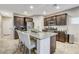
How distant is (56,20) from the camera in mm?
2293

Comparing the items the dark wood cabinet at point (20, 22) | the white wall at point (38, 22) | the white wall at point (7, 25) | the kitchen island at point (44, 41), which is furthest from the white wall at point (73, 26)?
the white wall at point (7, 25)

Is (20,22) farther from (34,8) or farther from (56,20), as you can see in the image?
(56,20)

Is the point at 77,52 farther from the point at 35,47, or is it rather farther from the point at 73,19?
the point at 35,47

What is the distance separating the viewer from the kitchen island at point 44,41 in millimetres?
2145

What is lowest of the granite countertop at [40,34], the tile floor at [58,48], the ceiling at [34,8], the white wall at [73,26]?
the tile floor at [58,48]

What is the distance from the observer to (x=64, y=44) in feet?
7.16

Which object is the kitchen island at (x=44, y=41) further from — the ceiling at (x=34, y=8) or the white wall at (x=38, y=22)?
the ceiling at (x=34, y=8)

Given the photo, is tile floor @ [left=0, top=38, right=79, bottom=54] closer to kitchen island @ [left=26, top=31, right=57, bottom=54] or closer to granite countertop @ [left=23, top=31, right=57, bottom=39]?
kitchen island @ [left=26, top=31, right=57, bottom=54]

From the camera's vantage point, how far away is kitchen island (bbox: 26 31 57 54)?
7.04 ft

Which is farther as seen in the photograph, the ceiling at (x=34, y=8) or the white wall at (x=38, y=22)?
the white wall at (x=38, y=22)

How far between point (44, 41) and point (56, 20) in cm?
60

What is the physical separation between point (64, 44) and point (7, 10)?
154 centimetres

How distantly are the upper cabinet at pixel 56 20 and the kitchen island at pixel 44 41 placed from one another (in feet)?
0.85

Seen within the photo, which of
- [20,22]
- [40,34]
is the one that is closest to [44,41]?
[40,34]
